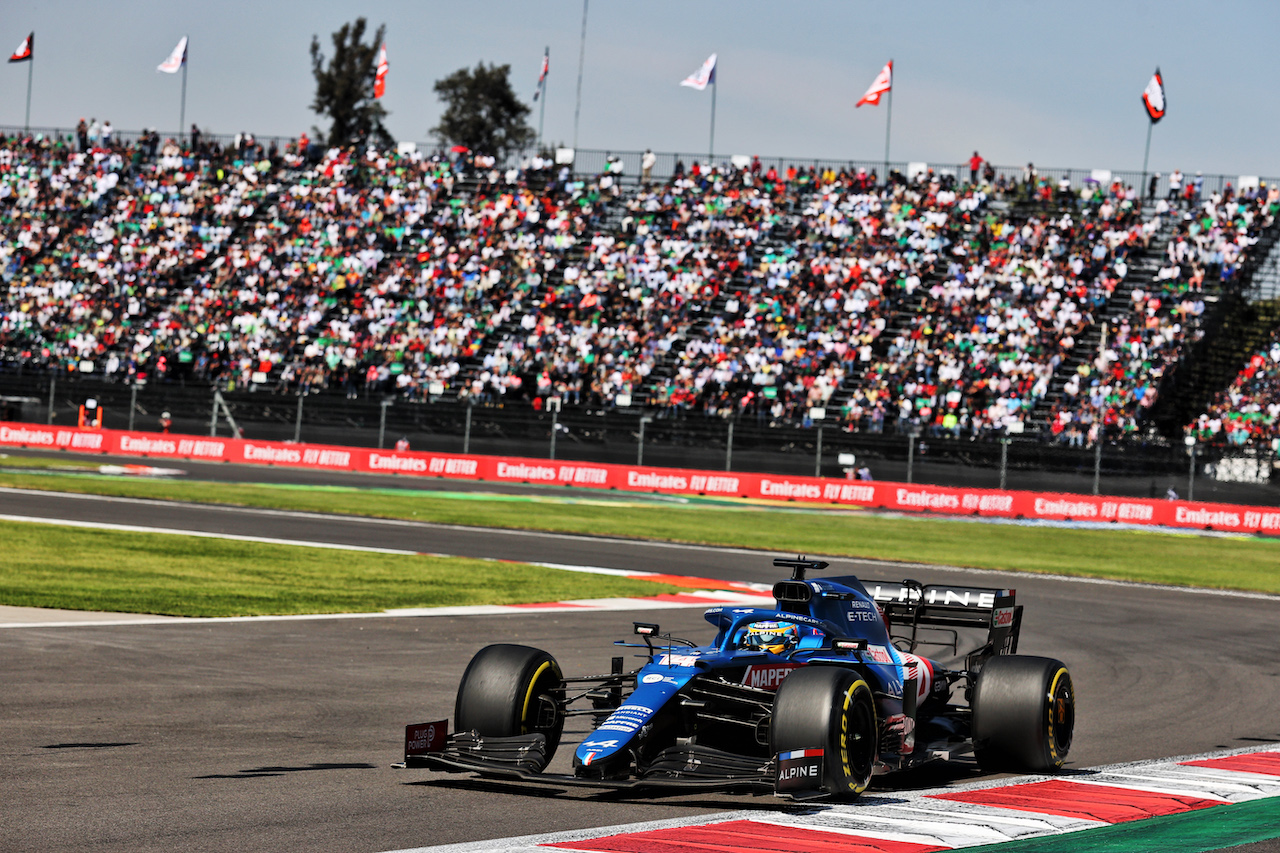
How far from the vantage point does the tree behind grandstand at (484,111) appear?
300 ft

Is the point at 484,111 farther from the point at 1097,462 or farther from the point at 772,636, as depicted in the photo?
the point at 772,636

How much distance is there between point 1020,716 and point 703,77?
49.6 m

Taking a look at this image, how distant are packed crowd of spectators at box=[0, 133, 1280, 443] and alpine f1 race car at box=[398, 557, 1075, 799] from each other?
31622 millimetres

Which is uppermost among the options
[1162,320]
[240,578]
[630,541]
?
[1162,320]

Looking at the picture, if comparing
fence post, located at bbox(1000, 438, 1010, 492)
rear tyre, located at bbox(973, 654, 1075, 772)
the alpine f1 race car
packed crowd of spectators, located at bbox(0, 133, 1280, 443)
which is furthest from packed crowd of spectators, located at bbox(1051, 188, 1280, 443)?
the alpine f1 race car

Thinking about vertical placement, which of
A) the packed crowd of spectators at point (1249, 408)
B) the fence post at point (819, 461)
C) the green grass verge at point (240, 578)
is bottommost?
the green grass verge at point (240, 578)

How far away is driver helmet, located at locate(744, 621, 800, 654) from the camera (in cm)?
893

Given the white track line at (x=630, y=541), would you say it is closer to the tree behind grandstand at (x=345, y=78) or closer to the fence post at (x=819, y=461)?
the fence post at (x=819, y=461)

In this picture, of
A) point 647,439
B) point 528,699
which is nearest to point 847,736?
point 528,699

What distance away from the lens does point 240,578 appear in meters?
19.2

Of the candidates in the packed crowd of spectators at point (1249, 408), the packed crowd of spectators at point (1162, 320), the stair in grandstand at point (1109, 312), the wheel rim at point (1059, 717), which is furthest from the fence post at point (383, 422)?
the wheel rim at point (1059, 717)

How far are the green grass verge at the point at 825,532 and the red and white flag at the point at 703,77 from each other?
76.8ft

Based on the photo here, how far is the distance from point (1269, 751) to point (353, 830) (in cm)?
707

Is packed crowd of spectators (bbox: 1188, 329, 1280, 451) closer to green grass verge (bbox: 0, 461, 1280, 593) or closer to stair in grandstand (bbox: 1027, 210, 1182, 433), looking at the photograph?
stair in grandstand (bbox: 1027, 210, 1182, 433)
